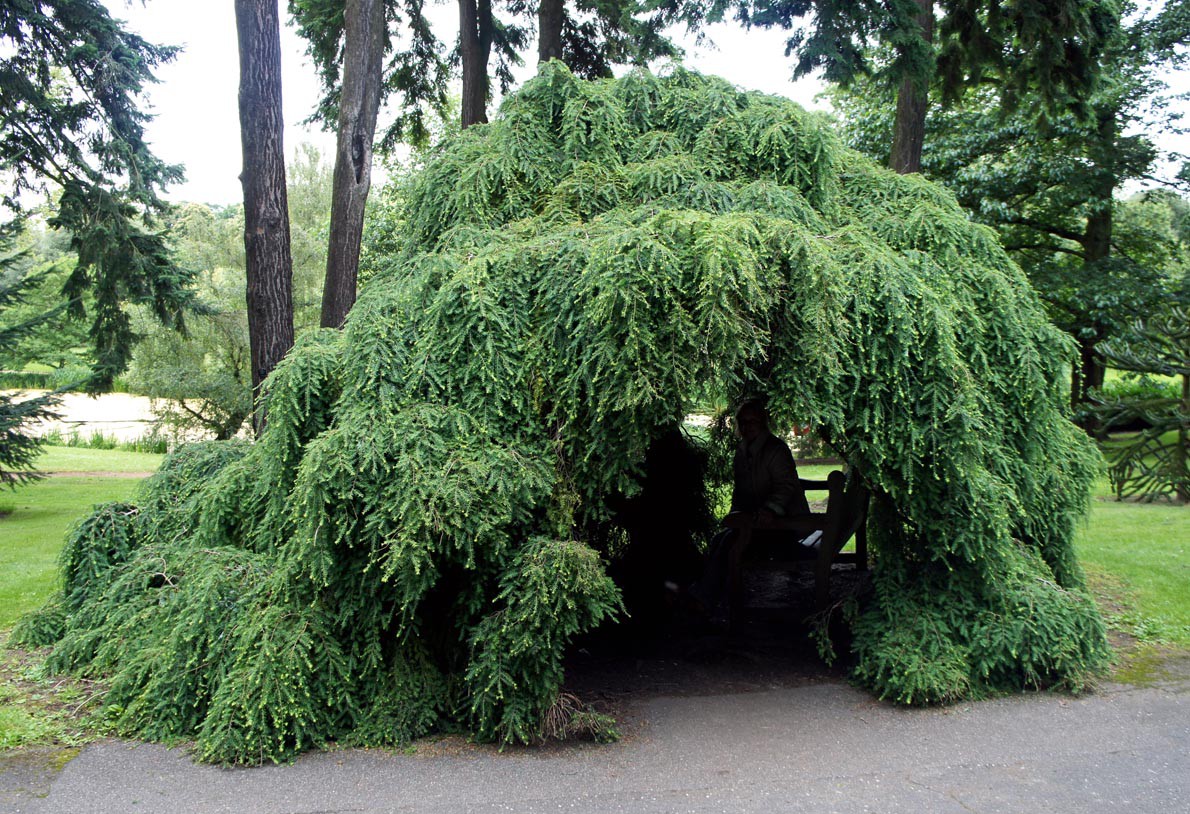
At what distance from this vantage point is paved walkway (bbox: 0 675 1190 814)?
441 cm

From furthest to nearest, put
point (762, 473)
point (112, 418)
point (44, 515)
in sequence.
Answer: point (112, 418) → point (44, 515) → point (762, 473)

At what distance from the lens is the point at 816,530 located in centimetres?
720

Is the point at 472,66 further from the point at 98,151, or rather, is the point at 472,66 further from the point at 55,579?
the point at 55,579

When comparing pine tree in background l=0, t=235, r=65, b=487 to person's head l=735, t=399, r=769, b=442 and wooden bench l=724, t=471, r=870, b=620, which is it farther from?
wooden bench l=724, t=471, r=870, b=620

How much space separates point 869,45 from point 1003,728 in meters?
8.59

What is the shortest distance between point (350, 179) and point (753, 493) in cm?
562

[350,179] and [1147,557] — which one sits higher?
[350,179]

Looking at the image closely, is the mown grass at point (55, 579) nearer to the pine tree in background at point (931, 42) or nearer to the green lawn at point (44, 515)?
the green lawn at point (44, 515)

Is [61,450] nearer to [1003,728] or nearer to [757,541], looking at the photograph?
[757,541]

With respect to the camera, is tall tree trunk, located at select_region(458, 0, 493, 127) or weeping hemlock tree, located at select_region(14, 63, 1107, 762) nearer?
weeping hemlock tree, located at select_region(14, 63, 1107, 762)

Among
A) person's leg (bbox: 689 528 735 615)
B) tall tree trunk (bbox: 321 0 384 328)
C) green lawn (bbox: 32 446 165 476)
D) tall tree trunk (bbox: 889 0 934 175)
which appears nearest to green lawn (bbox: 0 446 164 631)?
green lawn (bbox: 32 446 165 476)

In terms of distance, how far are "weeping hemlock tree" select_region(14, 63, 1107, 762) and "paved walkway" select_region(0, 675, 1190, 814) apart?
0.24m

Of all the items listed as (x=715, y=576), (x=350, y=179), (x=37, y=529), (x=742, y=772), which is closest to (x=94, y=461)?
(x=37, y=529)

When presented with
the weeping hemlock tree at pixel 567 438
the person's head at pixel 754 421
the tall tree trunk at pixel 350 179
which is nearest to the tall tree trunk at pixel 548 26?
the tall tree trunk at pixel 350 179
